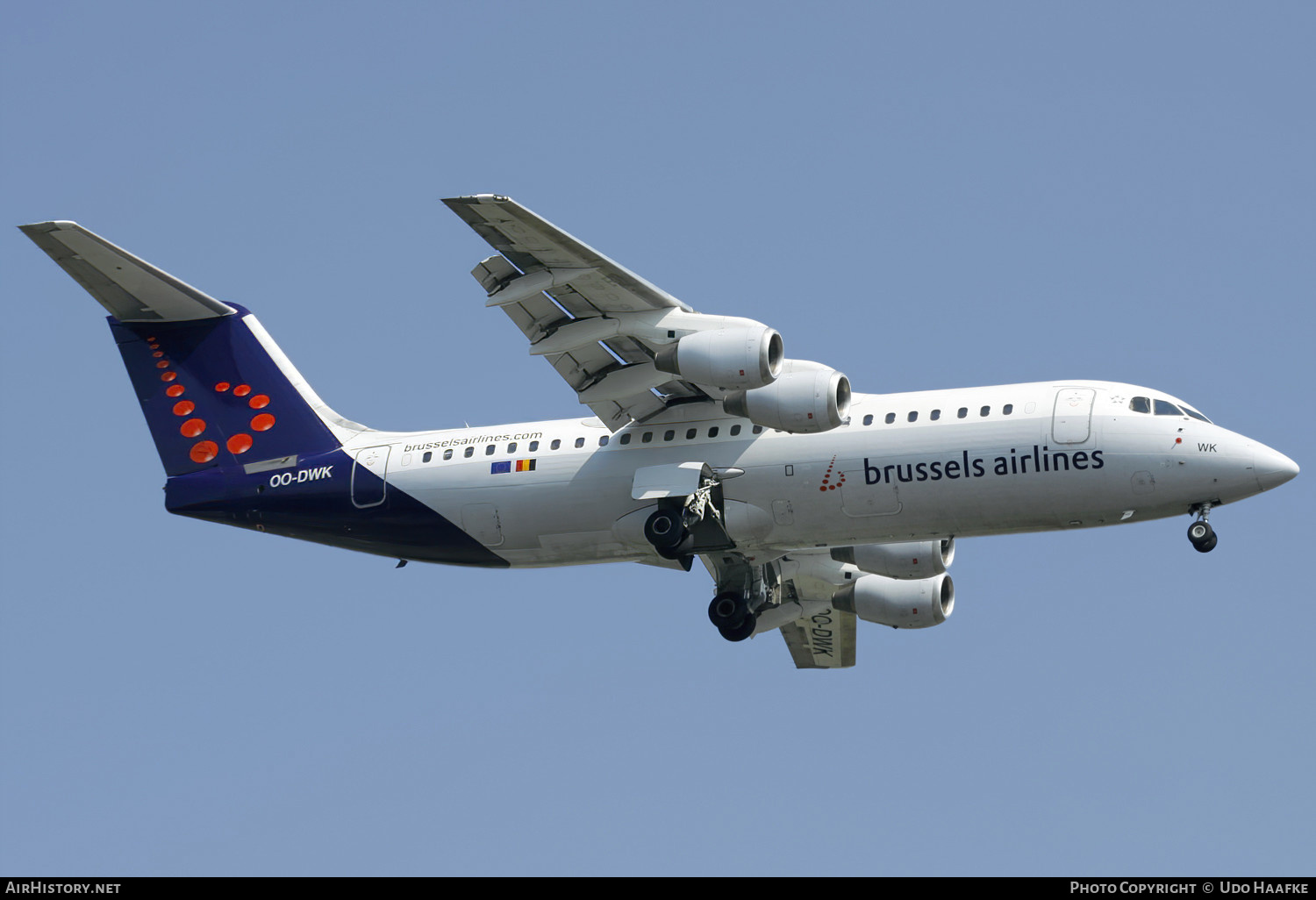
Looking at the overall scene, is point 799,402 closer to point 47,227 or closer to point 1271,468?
point 1271,468

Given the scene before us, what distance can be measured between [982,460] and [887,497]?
1.08m

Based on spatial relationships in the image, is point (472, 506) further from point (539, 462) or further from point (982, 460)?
point (982, 460)

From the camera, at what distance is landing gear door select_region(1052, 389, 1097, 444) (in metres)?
20.2

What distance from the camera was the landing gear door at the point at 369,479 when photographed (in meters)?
22.5

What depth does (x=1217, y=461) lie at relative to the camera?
65.2 ft

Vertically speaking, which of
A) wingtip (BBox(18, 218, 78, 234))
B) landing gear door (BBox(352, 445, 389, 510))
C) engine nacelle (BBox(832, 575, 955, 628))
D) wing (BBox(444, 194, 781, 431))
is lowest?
engine nacelle (BBox(832, 575, 955, 628))

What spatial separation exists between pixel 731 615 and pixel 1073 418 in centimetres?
498

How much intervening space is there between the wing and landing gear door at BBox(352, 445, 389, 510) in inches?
102

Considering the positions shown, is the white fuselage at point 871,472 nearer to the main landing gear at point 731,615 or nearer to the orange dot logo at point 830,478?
the orange dot logo at point 830,478

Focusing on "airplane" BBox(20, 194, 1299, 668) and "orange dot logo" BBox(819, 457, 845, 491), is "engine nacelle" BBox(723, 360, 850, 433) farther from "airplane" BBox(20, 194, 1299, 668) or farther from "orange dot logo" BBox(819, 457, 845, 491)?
"orange dot logo" BBox(819, 457, 845, 491)

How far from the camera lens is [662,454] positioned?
21.5 meters

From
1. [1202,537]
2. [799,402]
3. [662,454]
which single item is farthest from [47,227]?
[1202,537]

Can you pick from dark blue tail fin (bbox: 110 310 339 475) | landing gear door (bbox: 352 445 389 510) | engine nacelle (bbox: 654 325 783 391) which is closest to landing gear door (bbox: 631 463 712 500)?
engine nacelle (bbox: 654 325 783 391)
